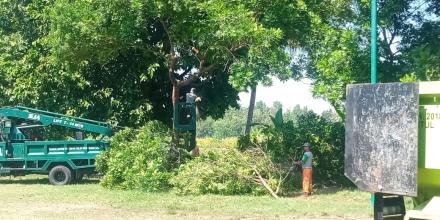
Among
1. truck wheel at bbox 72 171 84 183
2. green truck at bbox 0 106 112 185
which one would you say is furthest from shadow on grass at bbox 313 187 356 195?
truck wheel at bbox 72 171 84 183

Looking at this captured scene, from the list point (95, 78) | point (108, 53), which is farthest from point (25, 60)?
point (108, 53)


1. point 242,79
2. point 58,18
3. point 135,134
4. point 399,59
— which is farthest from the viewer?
point 135,134

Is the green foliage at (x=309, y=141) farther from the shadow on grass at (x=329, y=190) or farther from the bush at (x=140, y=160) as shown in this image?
the bush at (x=140, y=160)

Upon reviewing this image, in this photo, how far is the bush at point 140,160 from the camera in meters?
17.6

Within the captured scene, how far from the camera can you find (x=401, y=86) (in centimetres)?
646

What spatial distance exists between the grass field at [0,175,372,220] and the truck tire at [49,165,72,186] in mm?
1808

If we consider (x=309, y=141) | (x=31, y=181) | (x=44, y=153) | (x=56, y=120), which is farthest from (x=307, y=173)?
(x=31, y=181)

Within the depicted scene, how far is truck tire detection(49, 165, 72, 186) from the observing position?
20.1 meters

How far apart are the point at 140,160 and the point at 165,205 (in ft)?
12.5

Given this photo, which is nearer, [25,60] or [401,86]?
[401,86]

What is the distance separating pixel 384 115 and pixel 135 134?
14061 mm

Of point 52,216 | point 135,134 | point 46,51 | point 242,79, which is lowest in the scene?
point 52,216

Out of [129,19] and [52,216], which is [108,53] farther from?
[52,216]

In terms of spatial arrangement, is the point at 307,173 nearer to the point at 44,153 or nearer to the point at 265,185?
the point at 265,185
